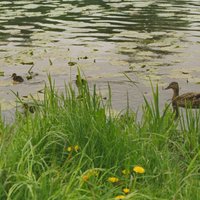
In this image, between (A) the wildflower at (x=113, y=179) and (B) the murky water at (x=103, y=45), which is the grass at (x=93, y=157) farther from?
(B) the murky water at (x=103, y=45)

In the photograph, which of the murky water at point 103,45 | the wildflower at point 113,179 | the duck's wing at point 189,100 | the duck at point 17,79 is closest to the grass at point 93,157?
the wildflower at point 113,179

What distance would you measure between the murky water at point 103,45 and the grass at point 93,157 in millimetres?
743

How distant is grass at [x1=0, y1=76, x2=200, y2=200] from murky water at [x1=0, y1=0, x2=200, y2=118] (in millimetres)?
743

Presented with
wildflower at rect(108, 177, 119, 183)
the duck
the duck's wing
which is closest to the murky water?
the duck

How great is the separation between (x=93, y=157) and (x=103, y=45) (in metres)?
9.96

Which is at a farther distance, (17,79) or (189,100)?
(17,79)

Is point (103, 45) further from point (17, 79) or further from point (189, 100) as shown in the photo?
point (189, 100)

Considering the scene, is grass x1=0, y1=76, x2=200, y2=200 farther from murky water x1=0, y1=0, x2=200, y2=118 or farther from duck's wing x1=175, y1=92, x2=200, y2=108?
duck's wing x1=175, y1=92, x2=200, y2=108

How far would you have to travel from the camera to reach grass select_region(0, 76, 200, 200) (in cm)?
443

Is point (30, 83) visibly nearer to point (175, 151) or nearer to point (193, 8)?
point (175, 151)

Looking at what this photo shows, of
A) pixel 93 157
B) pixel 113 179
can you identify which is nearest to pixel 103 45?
pixel 93 157

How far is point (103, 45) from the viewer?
15.0 metres

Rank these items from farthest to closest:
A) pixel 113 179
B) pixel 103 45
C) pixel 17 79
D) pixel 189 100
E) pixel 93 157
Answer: pixel 103 45, pixel 17 79, pixel 189 100, pixel 93 157, pixel 113 179

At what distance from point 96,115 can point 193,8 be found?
19.0 metres
